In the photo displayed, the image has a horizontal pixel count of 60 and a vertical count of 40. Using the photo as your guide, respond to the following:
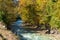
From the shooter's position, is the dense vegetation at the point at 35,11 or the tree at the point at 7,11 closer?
the dense vegetation at the point at 35,11

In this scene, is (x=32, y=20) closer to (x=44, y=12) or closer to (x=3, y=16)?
(x=44, y=12)

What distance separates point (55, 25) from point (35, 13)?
12.4 m

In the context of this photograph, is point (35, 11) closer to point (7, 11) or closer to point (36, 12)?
point (36, 12)

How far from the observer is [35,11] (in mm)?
48312

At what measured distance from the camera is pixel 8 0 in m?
42.8

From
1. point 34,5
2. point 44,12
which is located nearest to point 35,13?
point 34,5

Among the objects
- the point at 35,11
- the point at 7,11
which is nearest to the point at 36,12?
the point at 35,11

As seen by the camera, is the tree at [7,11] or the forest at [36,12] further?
the tree at [7,11]

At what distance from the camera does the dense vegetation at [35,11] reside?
37.1m

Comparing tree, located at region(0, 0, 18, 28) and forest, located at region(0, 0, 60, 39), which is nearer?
forest, located at region(0, 0, 60, 39)

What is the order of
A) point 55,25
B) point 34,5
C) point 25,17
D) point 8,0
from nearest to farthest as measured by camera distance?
point 55,25 → point 8,0 → point 34,5 → point 25,17

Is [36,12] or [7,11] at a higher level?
[7,11]

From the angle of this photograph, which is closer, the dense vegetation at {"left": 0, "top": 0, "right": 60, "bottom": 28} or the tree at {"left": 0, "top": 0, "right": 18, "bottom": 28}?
the dense vegetation at {"left": 0, "top": 0, "right": 60, "bottom": 28}

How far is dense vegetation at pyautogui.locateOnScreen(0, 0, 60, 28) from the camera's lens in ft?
122
